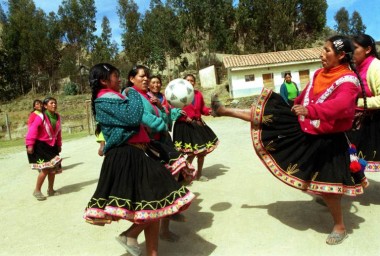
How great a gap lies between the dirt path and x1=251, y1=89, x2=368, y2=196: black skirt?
1.76 feet

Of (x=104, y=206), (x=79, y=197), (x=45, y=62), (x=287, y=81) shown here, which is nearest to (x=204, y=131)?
(x=79, y=197)

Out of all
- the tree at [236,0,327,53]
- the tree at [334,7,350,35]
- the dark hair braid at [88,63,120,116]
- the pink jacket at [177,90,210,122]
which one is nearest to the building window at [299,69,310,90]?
the tree at [236,0,327,53]

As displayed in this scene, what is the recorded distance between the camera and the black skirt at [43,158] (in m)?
5.92

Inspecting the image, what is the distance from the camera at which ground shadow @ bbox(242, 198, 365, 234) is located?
380 centimetres

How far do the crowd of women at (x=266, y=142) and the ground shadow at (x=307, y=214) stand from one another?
403 millimetres

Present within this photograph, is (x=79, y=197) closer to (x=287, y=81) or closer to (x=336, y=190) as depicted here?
(x=336, y=190)

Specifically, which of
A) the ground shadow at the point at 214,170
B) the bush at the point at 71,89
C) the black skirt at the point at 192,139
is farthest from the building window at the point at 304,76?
the black skirt at the point at 192,139

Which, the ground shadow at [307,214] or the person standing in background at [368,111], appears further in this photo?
the person standing in background at [368,111]

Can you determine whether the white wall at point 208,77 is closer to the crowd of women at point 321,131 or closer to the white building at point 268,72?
the white building at point 268,72

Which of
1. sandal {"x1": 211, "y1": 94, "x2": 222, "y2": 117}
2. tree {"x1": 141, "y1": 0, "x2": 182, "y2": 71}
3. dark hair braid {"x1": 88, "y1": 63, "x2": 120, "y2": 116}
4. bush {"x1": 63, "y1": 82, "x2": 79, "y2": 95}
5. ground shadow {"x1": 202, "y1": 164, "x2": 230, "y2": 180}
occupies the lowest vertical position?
ground shadow {"x1": 202, "y1": 164, "x2": 230, "y2": 180}

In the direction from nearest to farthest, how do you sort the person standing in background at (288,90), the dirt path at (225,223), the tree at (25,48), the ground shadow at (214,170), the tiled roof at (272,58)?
the dirt path at (225,223)
the ground shadow at (214,170)
the person standing in background at (288,90)
the tiled roof at (272,58)
the tree at (25,48)

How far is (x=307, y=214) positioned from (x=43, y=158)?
4.19 meters

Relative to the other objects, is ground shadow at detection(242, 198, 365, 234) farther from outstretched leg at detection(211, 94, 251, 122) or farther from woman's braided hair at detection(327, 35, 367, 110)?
woman's braided hair at detection(327, 35, 367, 110)

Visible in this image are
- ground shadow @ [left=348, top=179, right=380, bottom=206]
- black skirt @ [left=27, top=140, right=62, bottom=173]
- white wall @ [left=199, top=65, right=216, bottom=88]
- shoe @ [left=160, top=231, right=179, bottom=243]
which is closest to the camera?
shoe @ [left=160, top=231, right=179, bottom=243]
